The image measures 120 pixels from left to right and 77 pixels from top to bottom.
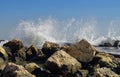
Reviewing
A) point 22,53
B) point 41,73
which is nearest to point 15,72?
point 41,73

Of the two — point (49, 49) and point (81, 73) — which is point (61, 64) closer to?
point (81, 73)

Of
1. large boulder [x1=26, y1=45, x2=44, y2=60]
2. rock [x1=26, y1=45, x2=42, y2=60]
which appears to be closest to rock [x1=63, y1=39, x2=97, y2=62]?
large boulder [x1=26, y1=45, x2=44, y2=60]

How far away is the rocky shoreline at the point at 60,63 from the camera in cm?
1915

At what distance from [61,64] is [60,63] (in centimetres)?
7

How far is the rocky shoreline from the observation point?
19.2m

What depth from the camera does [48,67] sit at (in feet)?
70.3

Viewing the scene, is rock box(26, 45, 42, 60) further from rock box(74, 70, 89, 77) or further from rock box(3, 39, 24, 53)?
rock box(74, 70, 89, 77)

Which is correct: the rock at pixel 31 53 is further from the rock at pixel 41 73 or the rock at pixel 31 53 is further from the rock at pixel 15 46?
the rock at pixel 41 73

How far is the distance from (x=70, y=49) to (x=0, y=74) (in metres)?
5.57

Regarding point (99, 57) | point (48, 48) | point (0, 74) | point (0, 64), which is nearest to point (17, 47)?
point (48, 48)

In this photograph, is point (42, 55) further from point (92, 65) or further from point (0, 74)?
point (0, 74)

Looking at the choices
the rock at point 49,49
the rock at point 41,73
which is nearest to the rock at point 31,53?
the rock at point 49,49

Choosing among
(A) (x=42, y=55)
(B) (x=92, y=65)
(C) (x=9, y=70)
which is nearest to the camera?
(C) (x=9, y=70)

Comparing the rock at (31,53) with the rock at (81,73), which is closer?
the rock at (81,73)
